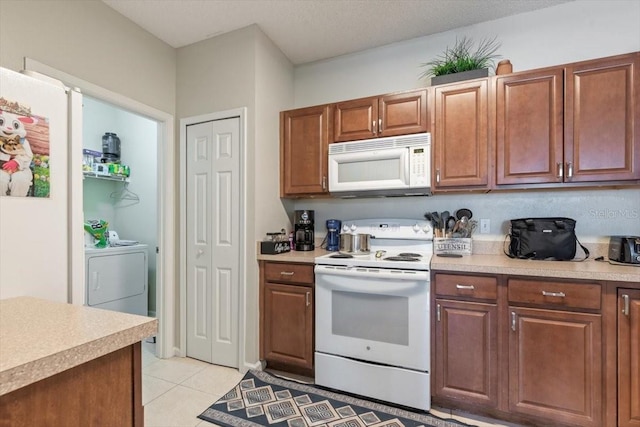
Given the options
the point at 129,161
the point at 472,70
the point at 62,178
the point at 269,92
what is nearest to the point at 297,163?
the point at 269,92

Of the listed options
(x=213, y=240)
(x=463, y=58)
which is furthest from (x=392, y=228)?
(x=213, y=240)

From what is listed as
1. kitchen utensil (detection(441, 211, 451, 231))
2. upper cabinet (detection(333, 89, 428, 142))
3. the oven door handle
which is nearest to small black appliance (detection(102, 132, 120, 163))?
upper cabinet (detection(333, 89, 428, 142))

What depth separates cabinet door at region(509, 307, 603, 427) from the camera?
1592 mm

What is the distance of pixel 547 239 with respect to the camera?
6.41 feet

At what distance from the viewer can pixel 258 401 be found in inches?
78.1

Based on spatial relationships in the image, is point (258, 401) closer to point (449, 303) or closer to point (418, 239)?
point (449, 303)

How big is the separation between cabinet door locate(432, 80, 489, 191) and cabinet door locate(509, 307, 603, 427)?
0.91 meters

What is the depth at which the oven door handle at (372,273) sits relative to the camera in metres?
1.85

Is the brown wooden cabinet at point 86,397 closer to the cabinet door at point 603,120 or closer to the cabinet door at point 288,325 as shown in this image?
the cabinet door at point 288,325

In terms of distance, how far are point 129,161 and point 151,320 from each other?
3.54 meters

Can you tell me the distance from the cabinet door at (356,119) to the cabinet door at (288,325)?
126 centimetres

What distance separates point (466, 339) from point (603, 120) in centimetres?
155

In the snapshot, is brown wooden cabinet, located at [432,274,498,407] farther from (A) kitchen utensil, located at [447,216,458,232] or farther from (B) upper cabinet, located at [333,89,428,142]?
(B) upper cabinet, located at [333,89,428,142]

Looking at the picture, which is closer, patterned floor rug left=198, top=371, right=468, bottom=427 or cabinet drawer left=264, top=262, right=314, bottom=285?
patterned floor rug left=198, top=371, right=468, bottom=427
